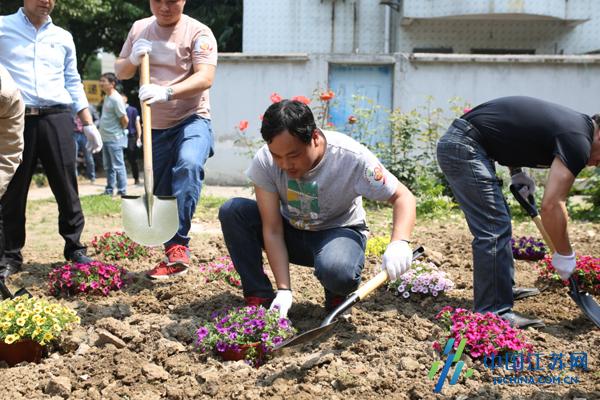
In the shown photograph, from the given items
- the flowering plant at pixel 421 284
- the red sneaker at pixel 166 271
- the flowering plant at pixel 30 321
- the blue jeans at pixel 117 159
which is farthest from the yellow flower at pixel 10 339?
the blue jeans at pixel 117 159

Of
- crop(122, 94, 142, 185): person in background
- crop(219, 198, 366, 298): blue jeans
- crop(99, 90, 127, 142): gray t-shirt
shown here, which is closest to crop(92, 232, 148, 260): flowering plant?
crop(219, 198, 366, 298): blue jeans

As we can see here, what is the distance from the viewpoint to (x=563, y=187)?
3061mm

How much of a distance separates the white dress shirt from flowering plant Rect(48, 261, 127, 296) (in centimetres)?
121

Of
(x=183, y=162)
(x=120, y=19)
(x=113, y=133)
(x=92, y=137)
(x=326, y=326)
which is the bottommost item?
(x=326, y=326)

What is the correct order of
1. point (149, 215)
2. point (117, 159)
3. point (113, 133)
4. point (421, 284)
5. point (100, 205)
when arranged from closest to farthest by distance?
point (421, 284), point (149, 215), point (100, 205), point (117, 159), point (113, 133)

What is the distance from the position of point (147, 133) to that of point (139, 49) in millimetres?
578

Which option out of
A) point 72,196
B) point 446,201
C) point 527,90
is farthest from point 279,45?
point 72,196

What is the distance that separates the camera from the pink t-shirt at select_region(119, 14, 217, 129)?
4.35 m

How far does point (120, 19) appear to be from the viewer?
17.5 meters

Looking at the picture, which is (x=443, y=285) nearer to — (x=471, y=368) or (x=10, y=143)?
(x=471, y=368)

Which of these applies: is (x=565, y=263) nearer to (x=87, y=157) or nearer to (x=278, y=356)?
(x=278, y=356)

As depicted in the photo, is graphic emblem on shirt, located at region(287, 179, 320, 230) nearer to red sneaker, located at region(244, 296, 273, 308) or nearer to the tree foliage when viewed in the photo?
red sneaker, located at region(244, 296, 273, 308)

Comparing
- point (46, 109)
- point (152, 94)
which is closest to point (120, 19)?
point (46, 109)

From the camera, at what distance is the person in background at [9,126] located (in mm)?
3695
